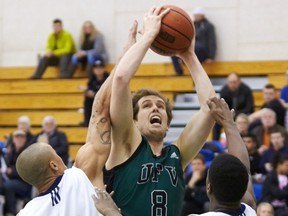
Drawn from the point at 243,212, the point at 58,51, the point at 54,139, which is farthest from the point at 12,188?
the point at 243,212

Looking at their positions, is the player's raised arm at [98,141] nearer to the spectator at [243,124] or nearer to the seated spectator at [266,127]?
the spectator at [243,124]

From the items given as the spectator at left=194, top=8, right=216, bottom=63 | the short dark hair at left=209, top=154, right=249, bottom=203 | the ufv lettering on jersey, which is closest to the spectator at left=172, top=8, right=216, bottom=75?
the spectator at left=194, top=8, right=216, bottom=63

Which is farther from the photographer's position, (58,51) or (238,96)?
(58,51)

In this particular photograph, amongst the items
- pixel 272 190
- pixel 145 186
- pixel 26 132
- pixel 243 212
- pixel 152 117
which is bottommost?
pixel 26 132

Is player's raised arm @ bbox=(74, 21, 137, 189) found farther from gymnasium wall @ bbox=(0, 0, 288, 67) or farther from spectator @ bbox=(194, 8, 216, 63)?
gymnasium wall @ bbox=(0, 0, 288, 67)

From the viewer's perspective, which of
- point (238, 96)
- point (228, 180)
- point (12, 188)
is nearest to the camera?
point (228, 180)

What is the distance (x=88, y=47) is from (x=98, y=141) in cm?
1069

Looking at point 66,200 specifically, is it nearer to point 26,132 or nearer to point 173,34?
point 173,34

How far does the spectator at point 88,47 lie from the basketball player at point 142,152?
1023 cm

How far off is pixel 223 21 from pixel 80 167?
10363mm

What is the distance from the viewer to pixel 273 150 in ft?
36.5

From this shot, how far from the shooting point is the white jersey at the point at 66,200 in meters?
5.30

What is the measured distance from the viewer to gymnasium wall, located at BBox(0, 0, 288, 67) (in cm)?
1576

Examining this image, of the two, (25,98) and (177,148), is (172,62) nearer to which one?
(25,98)
